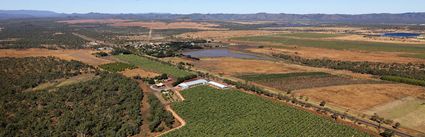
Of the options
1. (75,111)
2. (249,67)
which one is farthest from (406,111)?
(75,111)

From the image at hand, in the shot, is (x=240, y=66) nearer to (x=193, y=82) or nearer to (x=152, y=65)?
(x=152, y=65)

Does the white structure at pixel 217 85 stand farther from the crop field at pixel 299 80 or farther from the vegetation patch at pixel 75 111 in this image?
the vegetation patch at pixel 75 111

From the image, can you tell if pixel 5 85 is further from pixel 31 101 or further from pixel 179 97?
pixel 179 97

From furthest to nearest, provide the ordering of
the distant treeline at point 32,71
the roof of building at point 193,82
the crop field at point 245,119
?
the roof of building at point 193,82, the distant treeline at point 32,71, the crop field at point 245,119

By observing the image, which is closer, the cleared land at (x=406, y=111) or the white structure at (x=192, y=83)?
the cleared land at (x=406, y=111)

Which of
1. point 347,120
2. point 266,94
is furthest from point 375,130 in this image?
point 266,94

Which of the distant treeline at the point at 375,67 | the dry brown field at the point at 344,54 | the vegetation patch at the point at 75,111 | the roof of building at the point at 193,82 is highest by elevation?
the dry brown field at the point at 344,54

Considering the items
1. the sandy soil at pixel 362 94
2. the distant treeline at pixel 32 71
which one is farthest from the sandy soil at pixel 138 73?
the sandy soil at pixel 362 94
